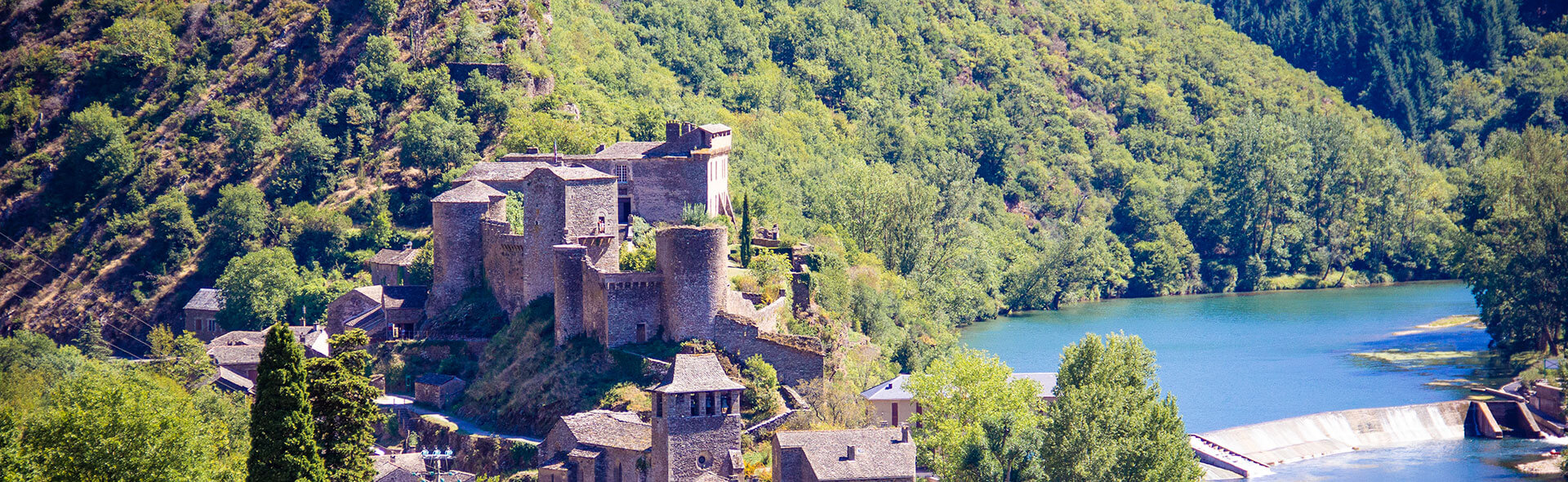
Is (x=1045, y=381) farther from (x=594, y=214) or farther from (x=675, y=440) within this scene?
(x=675, y=440)

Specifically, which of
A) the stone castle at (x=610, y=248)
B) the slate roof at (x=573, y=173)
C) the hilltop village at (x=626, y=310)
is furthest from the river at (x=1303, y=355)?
the slate roof at (x=573, y=173)

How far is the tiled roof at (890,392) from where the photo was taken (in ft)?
226

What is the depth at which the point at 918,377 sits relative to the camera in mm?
67188

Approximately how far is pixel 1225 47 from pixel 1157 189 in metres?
33.4

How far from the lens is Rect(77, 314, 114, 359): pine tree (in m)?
90.8

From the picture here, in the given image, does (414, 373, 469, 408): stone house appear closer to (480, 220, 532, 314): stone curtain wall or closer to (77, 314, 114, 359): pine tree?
(480, 220, 532, 314): stone curtain wall

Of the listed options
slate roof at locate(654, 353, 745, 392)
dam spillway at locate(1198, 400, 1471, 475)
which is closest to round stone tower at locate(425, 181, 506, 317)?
slate roof at locate(654, 353, 745, 392)

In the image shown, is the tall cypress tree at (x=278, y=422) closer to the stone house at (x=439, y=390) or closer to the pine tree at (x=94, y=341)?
the stone house at (x=439, y=390)

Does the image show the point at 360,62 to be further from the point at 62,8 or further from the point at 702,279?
the point at 702,279

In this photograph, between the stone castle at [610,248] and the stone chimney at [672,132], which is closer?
the stone castle at [610,248]

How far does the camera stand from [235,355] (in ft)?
257

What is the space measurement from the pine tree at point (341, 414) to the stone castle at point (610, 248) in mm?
18515

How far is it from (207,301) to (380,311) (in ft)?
66.1

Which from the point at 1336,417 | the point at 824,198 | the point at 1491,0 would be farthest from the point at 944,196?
the point at 1491,0
